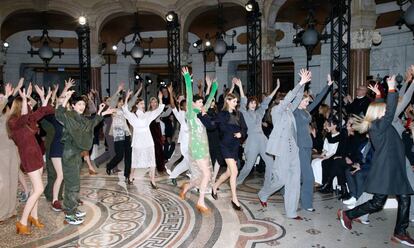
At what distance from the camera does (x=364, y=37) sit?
31.6 ft

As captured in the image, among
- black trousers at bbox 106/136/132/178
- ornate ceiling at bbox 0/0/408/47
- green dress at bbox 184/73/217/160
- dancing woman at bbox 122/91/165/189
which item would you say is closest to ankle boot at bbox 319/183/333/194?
green dress at bbox 184/73/217/160

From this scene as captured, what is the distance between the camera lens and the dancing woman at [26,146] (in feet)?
15.1

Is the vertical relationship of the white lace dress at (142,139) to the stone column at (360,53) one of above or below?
below

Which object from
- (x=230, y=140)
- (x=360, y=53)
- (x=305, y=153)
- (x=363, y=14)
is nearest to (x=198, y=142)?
(x=230, y=140)

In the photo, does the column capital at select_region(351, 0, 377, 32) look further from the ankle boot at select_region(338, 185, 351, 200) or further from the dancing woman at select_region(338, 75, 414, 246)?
the dancing woman at select_region(338, 75, 414, 246)

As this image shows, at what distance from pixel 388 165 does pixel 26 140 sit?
4427 millimetres

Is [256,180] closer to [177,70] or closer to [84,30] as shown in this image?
[177,70]

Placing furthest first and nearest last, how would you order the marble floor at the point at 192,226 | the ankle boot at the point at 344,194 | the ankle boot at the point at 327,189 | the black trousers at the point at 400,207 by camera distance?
the ankle boot at the point at 327,189 → the ankle boot at the point at 344,194 → the marble floor at the point at 192,226 → the black trousers at the point at 400,207

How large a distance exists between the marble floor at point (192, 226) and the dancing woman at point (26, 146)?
0.35m

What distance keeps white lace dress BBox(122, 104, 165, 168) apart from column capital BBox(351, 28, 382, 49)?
5.89 metres

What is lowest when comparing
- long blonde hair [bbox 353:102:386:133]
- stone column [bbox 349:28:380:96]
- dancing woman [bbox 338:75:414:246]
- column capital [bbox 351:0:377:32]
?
dancing woman [bbox 338:75:414:246]

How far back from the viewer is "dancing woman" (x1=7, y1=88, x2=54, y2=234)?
15.1ft

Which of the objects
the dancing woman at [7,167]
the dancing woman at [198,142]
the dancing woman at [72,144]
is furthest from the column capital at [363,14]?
the dancing woman at [7,167]

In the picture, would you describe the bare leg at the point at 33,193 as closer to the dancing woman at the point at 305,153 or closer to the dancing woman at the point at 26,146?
the dancing woman at the point at 26,146
